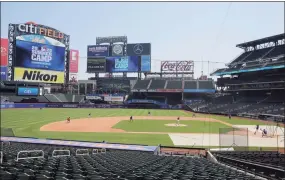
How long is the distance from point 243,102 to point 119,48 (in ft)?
171

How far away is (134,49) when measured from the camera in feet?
314

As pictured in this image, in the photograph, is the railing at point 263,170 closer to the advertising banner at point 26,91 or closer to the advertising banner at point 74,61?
the advertising banner at point 26,91

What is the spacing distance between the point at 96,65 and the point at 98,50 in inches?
243

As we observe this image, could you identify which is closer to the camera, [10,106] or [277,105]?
[277,105]

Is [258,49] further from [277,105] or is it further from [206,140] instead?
[206,140]

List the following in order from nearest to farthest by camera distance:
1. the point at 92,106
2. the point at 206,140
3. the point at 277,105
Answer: the point at 206,140, the point at 277,105, the point at 92,106

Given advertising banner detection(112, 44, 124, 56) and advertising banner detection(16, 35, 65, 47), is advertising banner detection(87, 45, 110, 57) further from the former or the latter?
advertising banner detection(16, 35, 65, 47)

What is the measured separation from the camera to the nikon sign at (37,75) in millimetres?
53500

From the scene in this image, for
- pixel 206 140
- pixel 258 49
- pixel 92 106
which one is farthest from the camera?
pixel 92 106

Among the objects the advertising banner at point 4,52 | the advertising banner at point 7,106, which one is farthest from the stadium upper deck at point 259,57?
the advertising banner at point 4,52

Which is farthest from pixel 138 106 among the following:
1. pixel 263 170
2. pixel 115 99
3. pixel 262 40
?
pixel 263 170

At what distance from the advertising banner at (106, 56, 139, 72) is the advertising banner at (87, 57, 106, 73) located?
2.09 m

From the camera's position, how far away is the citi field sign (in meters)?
59.6

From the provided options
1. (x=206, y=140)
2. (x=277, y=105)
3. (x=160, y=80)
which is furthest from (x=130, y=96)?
(x=206, y=140)
